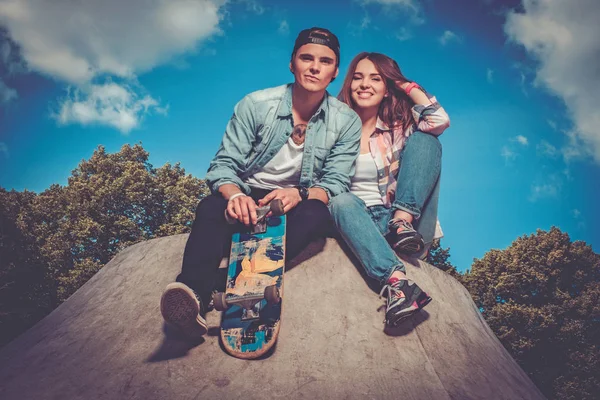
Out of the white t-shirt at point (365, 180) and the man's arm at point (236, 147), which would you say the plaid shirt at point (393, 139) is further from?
the man's arm at point (236, 147)

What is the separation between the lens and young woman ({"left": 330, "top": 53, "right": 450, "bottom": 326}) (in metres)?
2.93

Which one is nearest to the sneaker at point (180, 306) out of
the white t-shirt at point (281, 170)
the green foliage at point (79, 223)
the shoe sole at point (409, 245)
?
the white t-shirt at point (281, 170)

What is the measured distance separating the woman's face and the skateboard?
1.79 meters

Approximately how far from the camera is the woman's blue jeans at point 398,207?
2.96 meters

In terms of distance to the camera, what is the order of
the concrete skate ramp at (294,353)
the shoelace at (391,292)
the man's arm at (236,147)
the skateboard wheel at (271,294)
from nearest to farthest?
the concrete skate ramp at (294,353), the skateboard wheel at (271,294), the shoelace at (391,292), the man's arm at (236,147)

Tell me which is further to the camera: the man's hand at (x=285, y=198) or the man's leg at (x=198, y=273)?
the man's hand at (x=285, y=198)

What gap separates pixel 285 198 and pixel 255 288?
30.1 inches

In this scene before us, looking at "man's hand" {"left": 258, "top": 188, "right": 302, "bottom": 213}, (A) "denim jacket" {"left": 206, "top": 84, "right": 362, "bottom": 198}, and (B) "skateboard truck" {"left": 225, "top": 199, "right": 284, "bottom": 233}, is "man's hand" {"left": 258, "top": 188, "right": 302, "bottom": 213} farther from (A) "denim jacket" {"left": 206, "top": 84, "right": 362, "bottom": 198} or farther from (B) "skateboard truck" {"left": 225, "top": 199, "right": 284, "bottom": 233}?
(A) "denim jacket" {"left": 206, "top": 84, "right": 362, "bottom": 198}

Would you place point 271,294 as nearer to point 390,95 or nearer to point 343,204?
point 343,204

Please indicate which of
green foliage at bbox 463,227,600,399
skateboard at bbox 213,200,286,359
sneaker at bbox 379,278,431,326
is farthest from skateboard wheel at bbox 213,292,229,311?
green foliage at bbox 463,227,600,399

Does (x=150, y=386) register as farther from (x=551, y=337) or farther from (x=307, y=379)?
(x=551, y=337)

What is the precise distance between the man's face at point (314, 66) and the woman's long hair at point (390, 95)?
28.4 inches

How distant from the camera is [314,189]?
3318 mm

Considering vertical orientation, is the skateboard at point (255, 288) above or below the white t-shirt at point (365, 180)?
below
